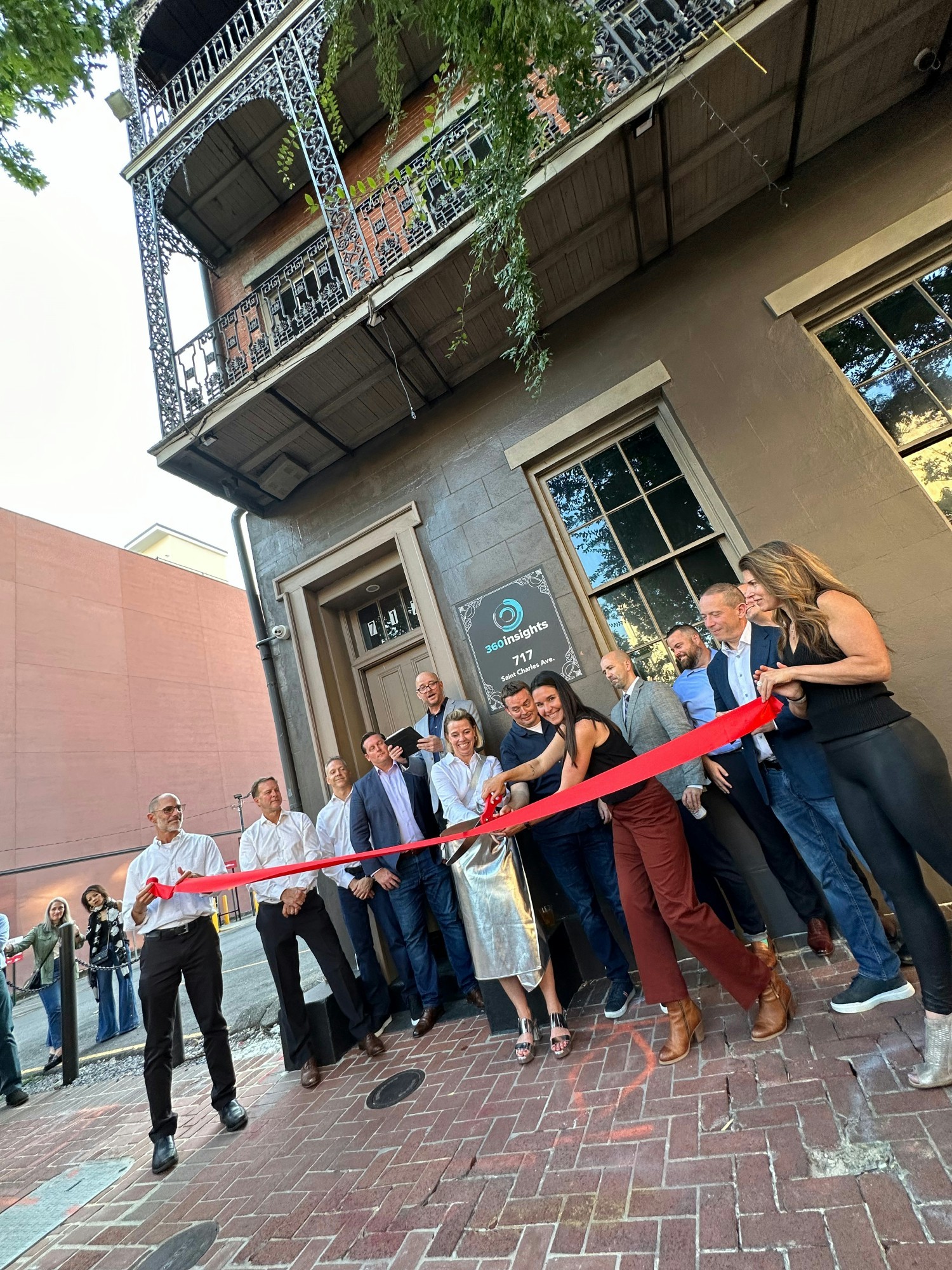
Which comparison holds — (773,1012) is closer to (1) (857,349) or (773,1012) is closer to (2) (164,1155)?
(2) (164,1155)

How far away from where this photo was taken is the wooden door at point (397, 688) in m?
6.57

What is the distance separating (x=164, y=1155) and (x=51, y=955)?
592 cm

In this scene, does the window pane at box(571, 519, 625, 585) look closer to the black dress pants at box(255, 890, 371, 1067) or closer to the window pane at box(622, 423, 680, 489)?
the window pane at box(622, 423, 680, 489)

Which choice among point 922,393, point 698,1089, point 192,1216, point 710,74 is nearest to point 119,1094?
point 192,1216

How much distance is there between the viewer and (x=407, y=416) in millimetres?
6336

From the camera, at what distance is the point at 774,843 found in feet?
12.3

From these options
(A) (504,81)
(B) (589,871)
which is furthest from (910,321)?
(B) (589,871)

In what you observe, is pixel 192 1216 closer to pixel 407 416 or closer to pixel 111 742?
pixel 407 416

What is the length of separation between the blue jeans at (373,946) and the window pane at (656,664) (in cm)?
301

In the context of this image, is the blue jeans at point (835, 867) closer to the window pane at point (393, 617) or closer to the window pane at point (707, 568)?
the window pane at point (707, 568)

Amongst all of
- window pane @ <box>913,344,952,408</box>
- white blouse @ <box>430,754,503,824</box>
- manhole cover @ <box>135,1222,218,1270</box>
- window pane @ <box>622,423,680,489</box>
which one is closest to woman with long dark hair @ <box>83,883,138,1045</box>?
manhole cover @ <box>135,1222,218,1270</box>

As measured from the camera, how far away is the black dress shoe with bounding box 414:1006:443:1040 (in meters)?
4.36

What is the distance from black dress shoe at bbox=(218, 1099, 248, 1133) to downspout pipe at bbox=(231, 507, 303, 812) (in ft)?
8.95

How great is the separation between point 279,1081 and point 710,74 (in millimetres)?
8337
